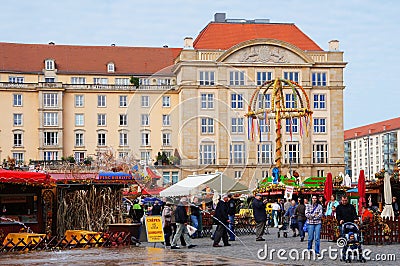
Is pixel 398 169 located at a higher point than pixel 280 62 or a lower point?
lower

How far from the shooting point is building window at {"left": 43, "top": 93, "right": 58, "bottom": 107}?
8200 cm

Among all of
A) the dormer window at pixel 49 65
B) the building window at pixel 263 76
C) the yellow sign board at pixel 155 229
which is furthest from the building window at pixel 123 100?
the yellow sign board at pixel 155 229

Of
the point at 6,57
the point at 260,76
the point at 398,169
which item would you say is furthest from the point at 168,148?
the point at 6,57

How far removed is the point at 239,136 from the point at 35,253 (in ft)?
22.4

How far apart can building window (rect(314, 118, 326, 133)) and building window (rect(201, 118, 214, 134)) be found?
6563cm

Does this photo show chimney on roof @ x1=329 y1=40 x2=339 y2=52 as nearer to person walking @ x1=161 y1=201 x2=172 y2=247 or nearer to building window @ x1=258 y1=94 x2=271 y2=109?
building window @ x1=258 y1=94 x2=271 y2=109

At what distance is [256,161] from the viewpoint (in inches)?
→ 874

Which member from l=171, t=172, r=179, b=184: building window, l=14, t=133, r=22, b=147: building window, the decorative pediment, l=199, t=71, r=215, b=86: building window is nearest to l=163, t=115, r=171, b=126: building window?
l=171, t=172, r=179, b=184: building window

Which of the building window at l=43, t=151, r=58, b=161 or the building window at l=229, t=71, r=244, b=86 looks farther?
the building window at l=43, t=151, r=58, b=161

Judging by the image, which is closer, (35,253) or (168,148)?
(168,148)

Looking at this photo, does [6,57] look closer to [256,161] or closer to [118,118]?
[118,118]

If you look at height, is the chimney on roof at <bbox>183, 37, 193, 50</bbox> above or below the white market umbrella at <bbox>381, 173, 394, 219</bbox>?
above

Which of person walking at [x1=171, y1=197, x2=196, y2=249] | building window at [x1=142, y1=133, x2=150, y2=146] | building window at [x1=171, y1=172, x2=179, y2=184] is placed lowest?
person walking at [x1=171, y1=197, x2=196, y2=249]

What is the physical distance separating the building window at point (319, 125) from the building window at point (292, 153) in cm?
308
